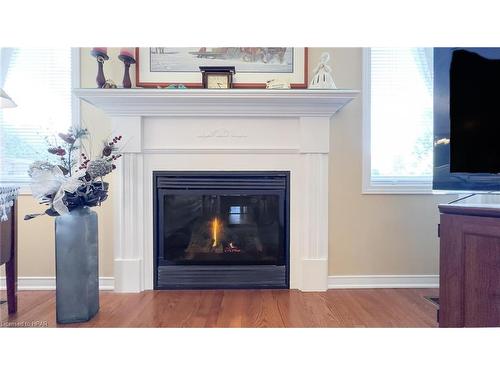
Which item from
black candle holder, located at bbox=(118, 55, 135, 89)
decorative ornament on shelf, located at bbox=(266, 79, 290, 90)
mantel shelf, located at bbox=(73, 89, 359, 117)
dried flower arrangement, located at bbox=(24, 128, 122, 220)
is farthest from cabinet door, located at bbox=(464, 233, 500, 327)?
black candle holder, located at bbox=(118, 55, 135, 89)

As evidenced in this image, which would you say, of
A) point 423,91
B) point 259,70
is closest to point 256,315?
point 259,70

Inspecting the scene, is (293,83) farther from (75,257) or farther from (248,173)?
(75,257)

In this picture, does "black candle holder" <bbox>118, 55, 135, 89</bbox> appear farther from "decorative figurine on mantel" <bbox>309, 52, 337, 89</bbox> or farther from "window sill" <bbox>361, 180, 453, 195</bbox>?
"window sill" <bbox>361, 180, 453, 195</bbox>

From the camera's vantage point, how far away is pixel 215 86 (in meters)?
2.29

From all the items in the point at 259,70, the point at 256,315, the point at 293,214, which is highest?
the point at 259,70

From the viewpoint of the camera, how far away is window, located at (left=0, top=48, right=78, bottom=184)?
95.0 inches

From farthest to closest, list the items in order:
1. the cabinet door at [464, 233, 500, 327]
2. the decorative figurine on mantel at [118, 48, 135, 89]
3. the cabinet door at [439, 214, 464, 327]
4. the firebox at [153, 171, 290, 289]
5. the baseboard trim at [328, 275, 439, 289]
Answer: the baseboard trim at [328, 275, 439, 289]
the firebox at [153, 171, 290, 289]
the decorative figurine on mantel at [118, 48, 135, 89]
the cabinet door at [439, 214, 464, 327]
the cabinet door at [464, 233, 500, 327]

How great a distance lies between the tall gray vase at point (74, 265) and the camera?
178 centimetres

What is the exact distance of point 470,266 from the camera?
1521 mm

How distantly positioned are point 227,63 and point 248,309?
169 centimetres

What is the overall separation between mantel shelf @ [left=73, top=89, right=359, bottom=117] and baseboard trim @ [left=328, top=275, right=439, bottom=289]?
3.98ft

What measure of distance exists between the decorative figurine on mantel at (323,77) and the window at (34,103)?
1728mm
